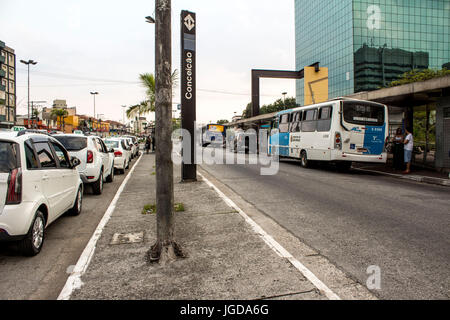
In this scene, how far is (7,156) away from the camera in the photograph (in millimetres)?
4492

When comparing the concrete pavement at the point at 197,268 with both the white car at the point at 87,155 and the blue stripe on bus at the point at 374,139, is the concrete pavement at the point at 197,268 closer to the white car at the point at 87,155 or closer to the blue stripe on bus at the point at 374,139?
the white car at the point at 87,155

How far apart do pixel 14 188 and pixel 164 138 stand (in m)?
1.97

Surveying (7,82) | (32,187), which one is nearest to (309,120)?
(32,187)

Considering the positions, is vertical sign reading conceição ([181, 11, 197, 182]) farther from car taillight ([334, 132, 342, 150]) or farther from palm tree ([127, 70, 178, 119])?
palm tree ([127, 70, 178, 119])

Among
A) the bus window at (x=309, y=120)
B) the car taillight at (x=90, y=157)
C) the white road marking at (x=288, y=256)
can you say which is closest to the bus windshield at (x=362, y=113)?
the bus window at (x=309, y=120)

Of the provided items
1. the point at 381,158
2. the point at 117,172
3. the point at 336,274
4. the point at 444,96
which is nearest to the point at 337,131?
the point at 381,158

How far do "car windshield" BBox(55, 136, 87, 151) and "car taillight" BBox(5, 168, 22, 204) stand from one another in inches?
213

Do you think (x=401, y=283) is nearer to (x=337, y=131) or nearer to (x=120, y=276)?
(x=120, y=276)

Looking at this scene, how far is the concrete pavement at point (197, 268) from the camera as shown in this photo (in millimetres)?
3416

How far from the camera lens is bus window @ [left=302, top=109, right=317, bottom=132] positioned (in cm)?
1653

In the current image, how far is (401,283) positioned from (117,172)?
1375 centimetres

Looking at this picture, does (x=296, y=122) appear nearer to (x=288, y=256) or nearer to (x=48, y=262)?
(x=288, y=256)

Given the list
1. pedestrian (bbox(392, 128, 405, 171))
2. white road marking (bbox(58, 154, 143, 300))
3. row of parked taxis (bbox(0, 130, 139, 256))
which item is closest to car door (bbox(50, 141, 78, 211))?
row of parked taxis (bbox(0, 130, 139, 256))

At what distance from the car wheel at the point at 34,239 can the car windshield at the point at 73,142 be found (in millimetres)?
5047
